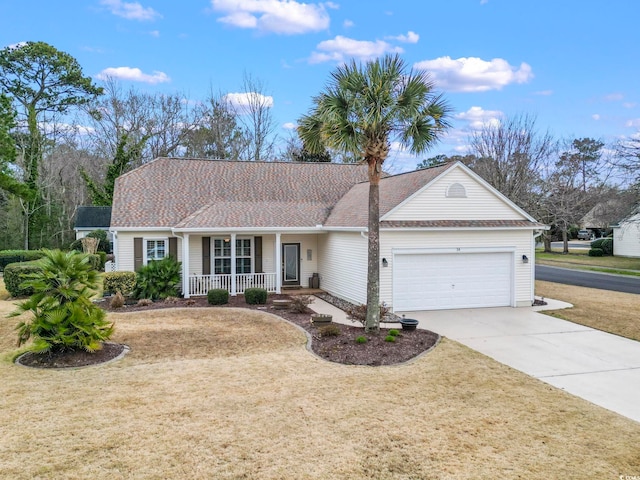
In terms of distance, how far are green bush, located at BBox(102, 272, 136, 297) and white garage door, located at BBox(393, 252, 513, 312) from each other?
10070mm

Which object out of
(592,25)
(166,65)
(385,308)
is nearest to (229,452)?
(385,308)

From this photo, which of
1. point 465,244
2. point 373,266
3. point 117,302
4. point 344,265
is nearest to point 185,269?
point 117,302

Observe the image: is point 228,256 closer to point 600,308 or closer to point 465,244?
point 465,244

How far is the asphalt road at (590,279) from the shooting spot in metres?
21.9

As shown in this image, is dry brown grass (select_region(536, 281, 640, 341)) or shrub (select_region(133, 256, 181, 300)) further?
shrub (select_region(133, 256, 181, 300))

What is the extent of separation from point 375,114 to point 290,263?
10.6 m

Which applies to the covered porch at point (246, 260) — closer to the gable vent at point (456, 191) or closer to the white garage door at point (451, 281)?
the white garage door at point (451, 281)

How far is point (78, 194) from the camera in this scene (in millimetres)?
40594

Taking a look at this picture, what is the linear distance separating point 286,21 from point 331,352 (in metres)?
20.1

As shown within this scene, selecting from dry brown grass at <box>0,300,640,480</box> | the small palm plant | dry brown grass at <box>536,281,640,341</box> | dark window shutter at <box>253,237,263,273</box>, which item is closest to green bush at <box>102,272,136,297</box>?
dark window shutter at <box>253,237,263,273</box>

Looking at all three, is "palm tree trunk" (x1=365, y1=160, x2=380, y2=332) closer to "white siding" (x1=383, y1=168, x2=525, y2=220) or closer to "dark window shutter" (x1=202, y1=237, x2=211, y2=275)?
"white siding" (x1=383, y1=168, x2=525, y2=220)

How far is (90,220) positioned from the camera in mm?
33281

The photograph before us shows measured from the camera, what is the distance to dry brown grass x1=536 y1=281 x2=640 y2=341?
1306 centimetres

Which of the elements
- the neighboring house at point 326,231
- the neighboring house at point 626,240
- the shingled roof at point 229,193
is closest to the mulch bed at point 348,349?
the neighboring house at point 326,231
